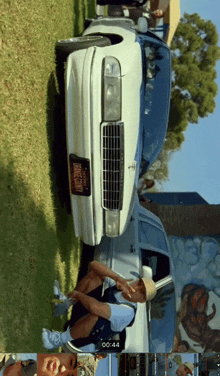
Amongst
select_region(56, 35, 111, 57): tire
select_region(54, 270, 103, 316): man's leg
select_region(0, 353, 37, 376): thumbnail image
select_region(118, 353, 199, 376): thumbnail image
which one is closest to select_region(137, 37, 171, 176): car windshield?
select_region(56, 35, 111, 57): tire

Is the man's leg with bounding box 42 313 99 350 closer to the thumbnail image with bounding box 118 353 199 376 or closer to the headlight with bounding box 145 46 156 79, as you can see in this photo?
the thumbnail image with bounding box 118 353 199 376

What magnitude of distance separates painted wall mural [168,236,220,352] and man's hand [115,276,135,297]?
33 centimetres

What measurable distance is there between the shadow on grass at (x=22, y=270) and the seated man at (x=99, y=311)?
92 mm

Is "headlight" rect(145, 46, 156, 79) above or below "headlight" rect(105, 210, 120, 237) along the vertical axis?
above

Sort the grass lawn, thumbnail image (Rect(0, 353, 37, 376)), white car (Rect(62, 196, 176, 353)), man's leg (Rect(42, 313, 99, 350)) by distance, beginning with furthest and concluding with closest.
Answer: white car (Rect(62, 196, 176, 353)) → man's leg (Rect(42, 313, 99, 350)) → the grass lawn → thumbnail image (Rect(0, 353, 37, 376))

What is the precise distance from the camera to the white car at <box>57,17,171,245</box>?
296cm

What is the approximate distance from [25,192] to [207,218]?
122 cm

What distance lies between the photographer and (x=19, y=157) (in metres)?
2.87

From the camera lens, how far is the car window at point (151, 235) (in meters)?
3.14

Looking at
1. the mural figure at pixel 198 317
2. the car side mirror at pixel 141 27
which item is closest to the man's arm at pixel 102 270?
the mural figure at pixel 198 317

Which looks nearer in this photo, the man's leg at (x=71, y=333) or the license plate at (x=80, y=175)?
the man's leg at (x=71, y=333)

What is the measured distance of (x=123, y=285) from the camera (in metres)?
2.99

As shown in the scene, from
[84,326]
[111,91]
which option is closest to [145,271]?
[84,326]

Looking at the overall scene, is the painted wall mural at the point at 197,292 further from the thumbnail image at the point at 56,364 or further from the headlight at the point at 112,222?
the thumbnail image at the point at 56,364
